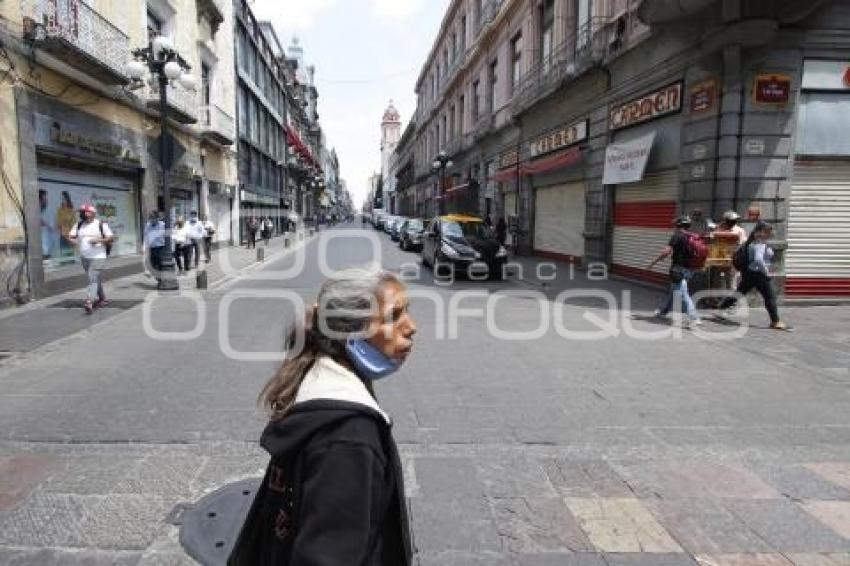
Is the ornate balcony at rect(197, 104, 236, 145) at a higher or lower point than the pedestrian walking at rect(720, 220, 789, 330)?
higher

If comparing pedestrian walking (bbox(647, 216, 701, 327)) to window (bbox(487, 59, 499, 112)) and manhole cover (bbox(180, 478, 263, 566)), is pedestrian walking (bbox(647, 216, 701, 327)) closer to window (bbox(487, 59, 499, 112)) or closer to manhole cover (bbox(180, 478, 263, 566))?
manhole cover (bbox(180, 478, 263, 566))

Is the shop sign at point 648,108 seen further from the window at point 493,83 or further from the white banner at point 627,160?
the window at point 493,83

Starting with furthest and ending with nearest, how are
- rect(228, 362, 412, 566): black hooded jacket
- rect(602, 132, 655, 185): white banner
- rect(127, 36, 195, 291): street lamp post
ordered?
rect(602, 132, 655, 185): white banner
rect(127, 36, 195, 291): street lamp post
rect(228, 362, 412, 566): black hooded jacket

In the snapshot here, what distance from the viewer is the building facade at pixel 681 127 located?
10.1 m

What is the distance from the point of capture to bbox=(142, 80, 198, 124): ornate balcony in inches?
631

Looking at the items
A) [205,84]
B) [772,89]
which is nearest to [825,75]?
[772,89]

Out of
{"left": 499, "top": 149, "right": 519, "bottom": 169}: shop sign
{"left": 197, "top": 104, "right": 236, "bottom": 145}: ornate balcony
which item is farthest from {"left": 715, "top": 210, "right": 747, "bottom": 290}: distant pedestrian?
{"left": 197, "top": 104, "right": 236, "bottom": 145}: ornate balcony

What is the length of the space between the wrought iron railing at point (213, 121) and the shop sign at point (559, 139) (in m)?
12.7

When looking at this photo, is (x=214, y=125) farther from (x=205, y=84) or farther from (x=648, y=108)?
(x=648, y=108)

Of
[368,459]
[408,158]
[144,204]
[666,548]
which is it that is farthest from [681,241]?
[408,158]

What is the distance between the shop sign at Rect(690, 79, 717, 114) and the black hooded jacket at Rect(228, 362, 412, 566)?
1145 cm

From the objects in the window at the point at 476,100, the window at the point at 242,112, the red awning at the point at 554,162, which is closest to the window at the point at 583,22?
the red awning at the point at 554,162

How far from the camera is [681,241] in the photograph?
895cm

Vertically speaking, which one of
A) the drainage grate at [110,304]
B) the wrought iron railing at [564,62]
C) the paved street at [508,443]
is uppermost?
the wrought iron railing at [564,62]
